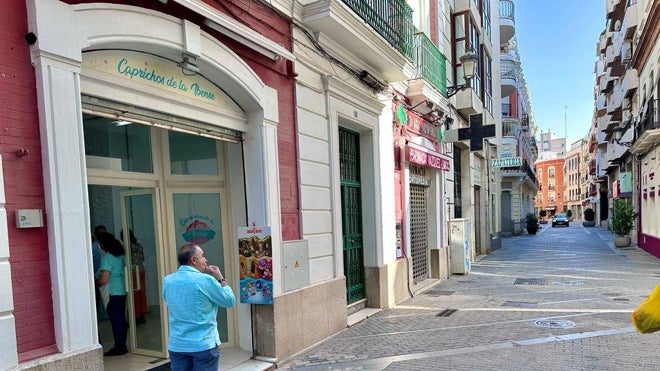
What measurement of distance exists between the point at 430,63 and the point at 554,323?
6511mm

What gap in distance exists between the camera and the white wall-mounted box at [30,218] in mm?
2916

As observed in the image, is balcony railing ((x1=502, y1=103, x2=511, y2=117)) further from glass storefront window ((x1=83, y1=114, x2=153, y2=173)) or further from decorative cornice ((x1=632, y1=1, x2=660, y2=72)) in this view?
glass storefront window ((x1=83, y1=114, x2=153, y2=173))

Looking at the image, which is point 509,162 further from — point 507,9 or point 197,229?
point 197,229

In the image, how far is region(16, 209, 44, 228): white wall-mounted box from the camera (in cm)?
292

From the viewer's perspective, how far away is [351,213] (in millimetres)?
7938

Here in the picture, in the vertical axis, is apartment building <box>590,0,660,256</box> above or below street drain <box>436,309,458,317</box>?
above

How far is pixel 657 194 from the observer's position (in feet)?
50.7

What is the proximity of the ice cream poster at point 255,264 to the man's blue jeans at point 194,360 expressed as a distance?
175cm

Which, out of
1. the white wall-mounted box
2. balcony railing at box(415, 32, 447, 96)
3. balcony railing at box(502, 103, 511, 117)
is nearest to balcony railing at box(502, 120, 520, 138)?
balcony railing at box(502, 103, 511, 117)

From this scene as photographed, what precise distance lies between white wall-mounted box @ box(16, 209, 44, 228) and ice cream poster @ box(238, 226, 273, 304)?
8.09ft

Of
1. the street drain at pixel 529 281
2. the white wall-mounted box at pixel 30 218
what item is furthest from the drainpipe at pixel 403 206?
the white wall-mounted box at pixel 30 218

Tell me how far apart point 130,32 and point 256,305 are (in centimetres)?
332

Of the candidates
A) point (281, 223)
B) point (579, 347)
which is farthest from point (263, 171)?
point (579, 347)

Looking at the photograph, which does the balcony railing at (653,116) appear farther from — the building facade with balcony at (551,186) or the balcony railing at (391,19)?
the building facade with balcony at (551,186)
